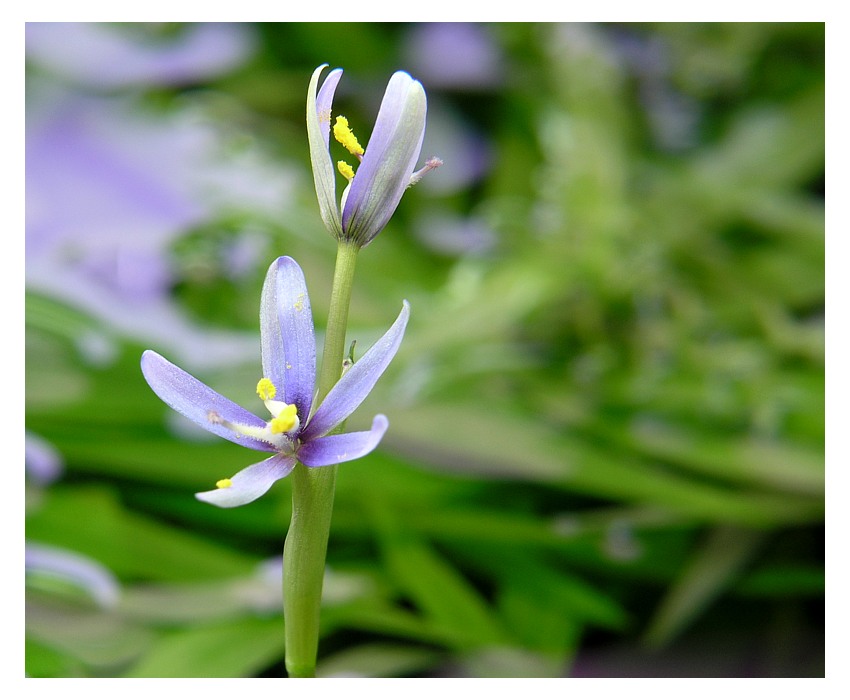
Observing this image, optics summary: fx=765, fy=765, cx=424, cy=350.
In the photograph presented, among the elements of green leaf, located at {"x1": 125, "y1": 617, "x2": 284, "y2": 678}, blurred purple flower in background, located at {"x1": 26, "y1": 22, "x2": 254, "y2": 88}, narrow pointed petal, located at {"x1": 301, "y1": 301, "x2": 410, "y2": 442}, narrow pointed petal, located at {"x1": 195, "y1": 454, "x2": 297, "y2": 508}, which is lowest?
green leaf, located at {"x1": 125, "y1": 617, "x2": 284, "y2": 678}

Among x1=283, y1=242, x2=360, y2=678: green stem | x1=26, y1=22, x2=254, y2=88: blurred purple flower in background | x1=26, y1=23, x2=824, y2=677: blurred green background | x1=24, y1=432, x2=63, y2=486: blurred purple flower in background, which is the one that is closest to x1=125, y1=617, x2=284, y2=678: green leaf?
x1=26, y1=23, x2=824, y2=677: blurred green background

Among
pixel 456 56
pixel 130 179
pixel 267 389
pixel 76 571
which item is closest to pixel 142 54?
pixel 130 179

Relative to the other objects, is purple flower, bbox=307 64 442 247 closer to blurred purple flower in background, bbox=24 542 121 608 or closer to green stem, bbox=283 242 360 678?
green stem, bbox=283 242 360 678

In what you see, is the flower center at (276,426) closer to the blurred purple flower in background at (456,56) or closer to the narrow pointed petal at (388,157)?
the narrow pointed petal at (388,157)

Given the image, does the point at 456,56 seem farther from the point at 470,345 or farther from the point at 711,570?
the point at 711,570

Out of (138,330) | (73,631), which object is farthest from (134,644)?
(138,330)
